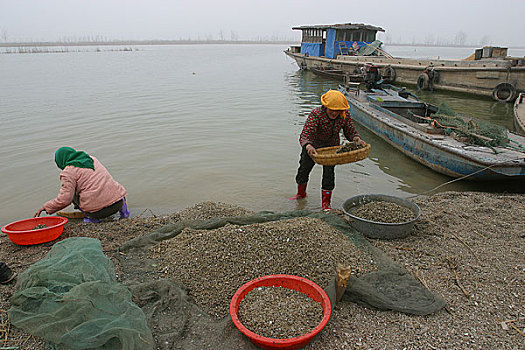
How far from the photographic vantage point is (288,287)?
2557 mm

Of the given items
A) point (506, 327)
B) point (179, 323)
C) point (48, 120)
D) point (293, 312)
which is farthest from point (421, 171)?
point (48, 120)

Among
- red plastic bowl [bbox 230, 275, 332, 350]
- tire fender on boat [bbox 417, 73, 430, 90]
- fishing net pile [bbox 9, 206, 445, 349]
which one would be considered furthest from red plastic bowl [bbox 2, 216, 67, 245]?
tire fender on boat [bbox 417, 73, 430, 90]

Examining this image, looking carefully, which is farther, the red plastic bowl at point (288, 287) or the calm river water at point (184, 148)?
the calm river water at point (184, 148)

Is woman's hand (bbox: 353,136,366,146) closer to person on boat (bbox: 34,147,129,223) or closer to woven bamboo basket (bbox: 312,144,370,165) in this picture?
woven bamboo basket (bbox: 312,144,370,165)

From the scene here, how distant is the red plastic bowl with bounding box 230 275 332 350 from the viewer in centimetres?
203

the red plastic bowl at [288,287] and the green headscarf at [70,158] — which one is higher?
the green headscarf at [70,158]

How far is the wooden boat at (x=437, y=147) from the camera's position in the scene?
16.4ft

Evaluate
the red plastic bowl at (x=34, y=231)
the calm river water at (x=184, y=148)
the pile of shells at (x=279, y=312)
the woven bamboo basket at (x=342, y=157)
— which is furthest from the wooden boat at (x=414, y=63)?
the red plastic bowl at (x=34, y=231)

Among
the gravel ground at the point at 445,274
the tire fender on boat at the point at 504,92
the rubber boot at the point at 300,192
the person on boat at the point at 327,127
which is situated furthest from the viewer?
the tire fender on boat at the point at 504,92

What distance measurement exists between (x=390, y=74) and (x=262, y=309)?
19.6m

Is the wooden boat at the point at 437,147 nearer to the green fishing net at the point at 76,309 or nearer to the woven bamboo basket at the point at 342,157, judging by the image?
the woven bamboo basket at the point at 342,157

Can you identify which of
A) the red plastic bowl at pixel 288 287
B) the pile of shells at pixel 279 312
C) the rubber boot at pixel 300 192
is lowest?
the rubber boot at pixel 300 192

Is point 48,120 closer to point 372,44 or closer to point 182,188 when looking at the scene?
point 182,188

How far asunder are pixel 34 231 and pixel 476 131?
22.3 ft
